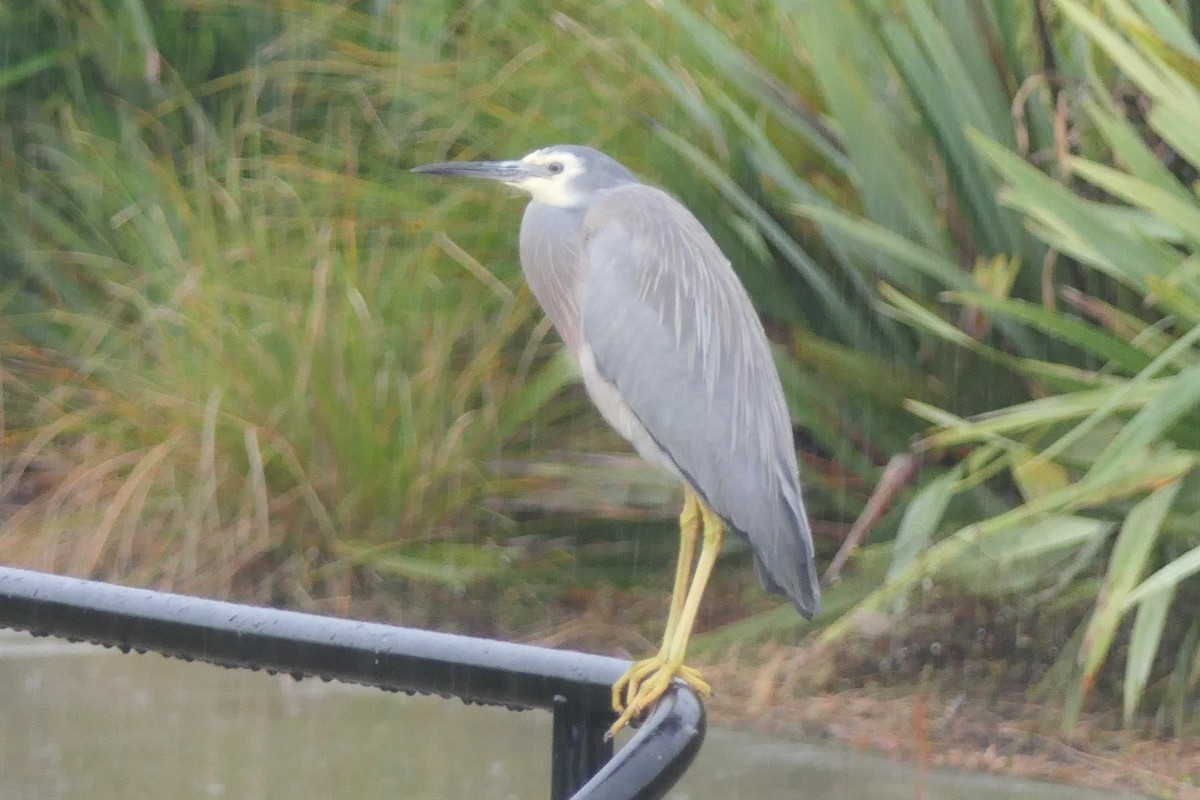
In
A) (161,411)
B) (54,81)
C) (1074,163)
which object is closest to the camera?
(1074,163)

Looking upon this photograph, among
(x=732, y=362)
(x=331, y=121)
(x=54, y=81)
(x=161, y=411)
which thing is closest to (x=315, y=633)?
(x=732, y=362)

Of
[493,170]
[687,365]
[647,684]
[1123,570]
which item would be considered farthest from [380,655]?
[1123,570]

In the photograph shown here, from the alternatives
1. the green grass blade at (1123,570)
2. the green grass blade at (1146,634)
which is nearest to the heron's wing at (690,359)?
the green grass blade at (1123,570)

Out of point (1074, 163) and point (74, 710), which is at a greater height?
point (1074, 163)

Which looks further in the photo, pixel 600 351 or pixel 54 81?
pixel 54 81

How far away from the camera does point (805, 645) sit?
183 inches

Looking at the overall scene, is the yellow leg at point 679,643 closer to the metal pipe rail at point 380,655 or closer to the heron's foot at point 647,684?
the heron's foot at point 647,684

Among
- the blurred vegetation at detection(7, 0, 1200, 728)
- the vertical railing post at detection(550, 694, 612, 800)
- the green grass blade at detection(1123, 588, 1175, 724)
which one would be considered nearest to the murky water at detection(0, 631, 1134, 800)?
the green grass blade at detection(1123, 588, 1175, 724)

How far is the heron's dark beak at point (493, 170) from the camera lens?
10.4 feet

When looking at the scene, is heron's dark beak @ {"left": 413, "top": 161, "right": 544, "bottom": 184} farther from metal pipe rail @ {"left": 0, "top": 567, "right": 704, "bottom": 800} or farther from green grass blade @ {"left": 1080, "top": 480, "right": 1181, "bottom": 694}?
metal pipe rail @ {"left": 0, "top": 567, "right": 704, "bottom": 800}

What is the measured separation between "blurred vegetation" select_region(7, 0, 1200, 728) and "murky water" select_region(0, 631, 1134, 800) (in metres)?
0.38

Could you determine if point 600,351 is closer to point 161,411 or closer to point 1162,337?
point 1162,337

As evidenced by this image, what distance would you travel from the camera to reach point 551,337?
18.3 ft

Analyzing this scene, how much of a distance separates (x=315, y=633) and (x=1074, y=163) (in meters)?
2.86
